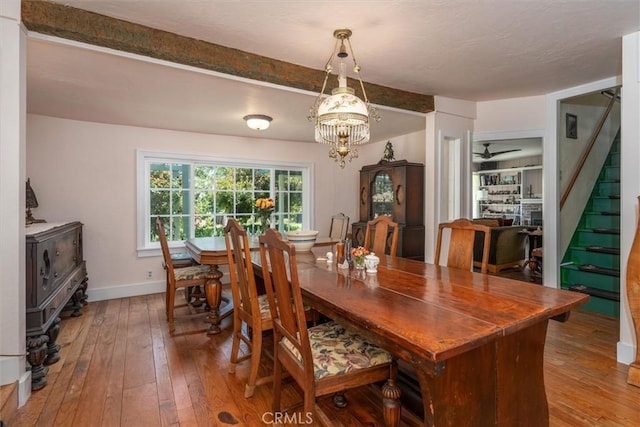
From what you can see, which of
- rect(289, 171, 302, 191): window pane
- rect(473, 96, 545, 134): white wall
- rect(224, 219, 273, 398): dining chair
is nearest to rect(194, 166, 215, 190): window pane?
rect(289, 171, 302, 191): window pane

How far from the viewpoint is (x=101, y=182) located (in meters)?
3.91

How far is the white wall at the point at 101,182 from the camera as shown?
365 cm

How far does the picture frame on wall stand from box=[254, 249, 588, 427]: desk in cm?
315

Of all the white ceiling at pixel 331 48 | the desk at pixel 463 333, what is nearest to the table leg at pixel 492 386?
the desk at pixel 463 333

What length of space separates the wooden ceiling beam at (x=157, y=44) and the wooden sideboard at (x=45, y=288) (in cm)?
130

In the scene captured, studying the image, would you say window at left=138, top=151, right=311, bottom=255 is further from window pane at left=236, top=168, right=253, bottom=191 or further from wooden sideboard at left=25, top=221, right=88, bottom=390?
wooden sideboard at left=25, top=221, right=88, bottom=390

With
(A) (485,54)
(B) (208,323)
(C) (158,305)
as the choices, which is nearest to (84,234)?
(C) (158,305)

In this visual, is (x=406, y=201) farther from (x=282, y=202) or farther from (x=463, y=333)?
(x=463, y=333)

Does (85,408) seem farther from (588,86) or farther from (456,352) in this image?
(588,86)

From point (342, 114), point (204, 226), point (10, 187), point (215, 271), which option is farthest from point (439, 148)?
point (10, 187)

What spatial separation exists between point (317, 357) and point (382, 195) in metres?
3.64

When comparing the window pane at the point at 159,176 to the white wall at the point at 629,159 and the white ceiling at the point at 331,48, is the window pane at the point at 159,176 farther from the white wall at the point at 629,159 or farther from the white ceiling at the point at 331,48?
the white wall at the point at 629,159

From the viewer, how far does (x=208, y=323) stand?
3.09m

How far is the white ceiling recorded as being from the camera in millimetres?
1969
